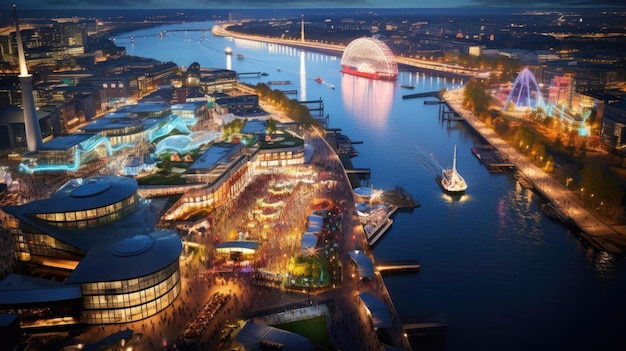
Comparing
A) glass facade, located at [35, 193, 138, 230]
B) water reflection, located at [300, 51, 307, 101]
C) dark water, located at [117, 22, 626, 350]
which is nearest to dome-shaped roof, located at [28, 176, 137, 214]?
glass facade, located at [35, 193, 138, 230]

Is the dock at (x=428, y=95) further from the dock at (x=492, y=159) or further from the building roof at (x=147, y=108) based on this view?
the building roof at (x=147, y=108)

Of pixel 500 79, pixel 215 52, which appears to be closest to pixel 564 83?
pixel 500 79

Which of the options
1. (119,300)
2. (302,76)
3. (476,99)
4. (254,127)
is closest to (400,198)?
(254,127)

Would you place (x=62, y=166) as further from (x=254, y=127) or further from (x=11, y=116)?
(x=254, y=127)

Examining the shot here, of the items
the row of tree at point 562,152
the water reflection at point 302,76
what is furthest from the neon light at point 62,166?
the water reflection at point 302,76

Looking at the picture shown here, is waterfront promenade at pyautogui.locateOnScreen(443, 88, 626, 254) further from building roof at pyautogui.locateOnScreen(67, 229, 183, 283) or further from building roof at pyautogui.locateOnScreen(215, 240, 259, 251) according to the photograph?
building roof at pyautogui.locateOnScreen(67, 229, 183, 283)
